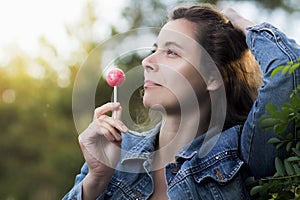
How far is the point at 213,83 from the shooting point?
5.65ft

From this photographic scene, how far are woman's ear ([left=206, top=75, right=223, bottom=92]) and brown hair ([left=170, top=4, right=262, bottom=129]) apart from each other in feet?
0.08

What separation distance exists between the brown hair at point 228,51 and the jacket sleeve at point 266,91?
17cm

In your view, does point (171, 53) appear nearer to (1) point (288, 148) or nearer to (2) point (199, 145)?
(2) point (199, 145)

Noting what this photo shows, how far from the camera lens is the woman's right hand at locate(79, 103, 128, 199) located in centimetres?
151

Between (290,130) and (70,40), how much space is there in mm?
6318

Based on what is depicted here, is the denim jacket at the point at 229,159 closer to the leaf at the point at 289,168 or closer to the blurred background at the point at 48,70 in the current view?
the leaf at the point at 289,168

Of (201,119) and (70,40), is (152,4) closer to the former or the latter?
(70,40)

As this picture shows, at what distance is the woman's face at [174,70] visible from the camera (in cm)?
159

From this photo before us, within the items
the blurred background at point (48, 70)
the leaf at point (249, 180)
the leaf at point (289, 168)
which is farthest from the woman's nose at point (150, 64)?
the blurred background at point (48, 70)

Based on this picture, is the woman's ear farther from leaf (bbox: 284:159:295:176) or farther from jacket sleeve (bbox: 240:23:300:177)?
leaf (bbox: 284:159:295:176)

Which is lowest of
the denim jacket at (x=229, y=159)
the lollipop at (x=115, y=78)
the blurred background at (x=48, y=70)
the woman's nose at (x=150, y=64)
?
the blurred background at (x=48, y=70)

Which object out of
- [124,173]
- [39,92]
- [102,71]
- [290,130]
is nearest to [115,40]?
[102,71]

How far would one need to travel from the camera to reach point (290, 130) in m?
1.36

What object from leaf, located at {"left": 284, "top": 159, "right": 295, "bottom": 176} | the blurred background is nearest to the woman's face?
leaf, located at {"left": 284, "top": 159, "right": 295, "bottom": 176}
